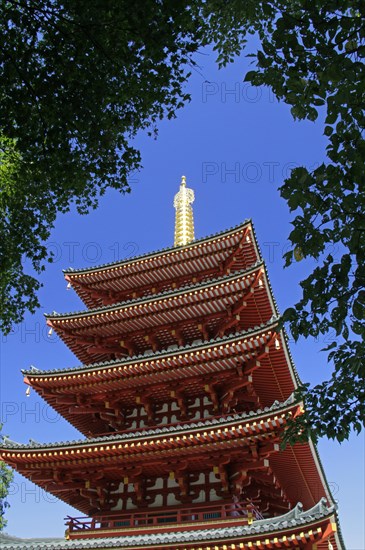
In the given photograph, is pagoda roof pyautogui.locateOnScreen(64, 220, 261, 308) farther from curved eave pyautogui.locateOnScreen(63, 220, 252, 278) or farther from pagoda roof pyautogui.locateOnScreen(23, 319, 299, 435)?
pagoda roof pyautogui.locateOnScreen(23, 319, 299, 435)

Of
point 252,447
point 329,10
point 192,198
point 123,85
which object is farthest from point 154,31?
point 192,198

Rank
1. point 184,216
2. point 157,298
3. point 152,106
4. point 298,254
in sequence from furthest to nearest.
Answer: point 184,216
point 157,298
point 152,106
point 298,254

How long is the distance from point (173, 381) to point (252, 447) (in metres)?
3.60

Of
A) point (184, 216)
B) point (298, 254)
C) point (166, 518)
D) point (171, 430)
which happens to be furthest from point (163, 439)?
point (184, 216)

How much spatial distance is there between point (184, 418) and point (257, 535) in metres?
5.02

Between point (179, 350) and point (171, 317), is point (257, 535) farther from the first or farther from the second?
point (171, 317)

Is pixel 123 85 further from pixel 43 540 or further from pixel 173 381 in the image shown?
pixel 43 540

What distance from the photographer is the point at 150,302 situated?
58.9 ft

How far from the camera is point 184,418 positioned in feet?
53.7

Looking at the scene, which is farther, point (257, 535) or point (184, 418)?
point (184, 418)

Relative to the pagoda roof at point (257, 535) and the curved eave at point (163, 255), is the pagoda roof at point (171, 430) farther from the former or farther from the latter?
the curved eave at point (163, 255)

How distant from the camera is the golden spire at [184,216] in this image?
80.0 feet

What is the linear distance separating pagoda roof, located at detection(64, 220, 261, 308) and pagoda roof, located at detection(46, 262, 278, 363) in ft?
7.07

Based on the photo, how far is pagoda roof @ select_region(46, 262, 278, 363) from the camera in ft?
56.3
